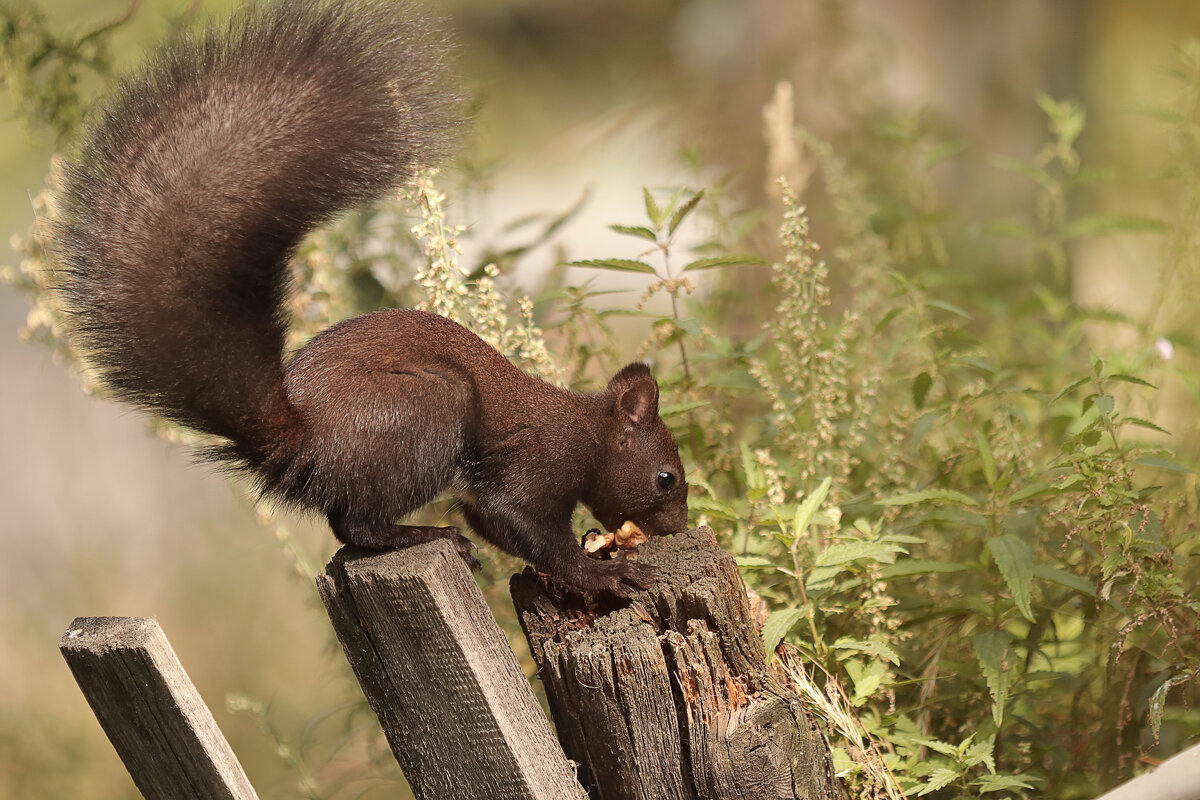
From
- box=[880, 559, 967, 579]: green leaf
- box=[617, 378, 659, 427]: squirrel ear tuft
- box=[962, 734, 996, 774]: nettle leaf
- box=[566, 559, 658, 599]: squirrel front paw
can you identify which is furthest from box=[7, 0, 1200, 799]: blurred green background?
box=[962, 734, 996, 774]: nettle leaf

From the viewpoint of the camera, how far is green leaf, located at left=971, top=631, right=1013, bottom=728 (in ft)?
5.91

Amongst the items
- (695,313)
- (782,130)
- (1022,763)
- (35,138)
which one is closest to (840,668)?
(1022,763)

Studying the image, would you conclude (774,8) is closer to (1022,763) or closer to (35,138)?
(35,138)

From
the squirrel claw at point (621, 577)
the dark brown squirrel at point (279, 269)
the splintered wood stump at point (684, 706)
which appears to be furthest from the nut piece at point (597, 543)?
the splintered wood stump at point (684, 706)

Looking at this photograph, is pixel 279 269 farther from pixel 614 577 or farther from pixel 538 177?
pixel 538 177

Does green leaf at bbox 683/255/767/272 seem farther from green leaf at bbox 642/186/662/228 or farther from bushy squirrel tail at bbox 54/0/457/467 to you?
bushy squirrel tail at bbox 54/0/457/467

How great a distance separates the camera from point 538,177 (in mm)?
6031

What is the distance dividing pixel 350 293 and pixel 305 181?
1.45 meters

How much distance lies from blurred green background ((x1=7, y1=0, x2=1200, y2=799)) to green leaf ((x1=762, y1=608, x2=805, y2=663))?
2.13 m

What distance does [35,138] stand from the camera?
2975 mm

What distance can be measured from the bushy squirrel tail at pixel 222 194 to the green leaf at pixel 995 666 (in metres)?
1.23

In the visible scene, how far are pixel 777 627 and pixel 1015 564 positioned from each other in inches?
17.5

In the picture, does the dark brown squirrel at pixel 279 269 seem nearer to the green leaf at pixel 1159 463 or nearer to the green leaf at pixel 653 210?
the green leaf at pixel 653 210

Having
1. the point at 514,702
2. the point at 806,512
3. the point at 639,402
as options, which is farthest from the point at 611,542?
the point at 514,702
